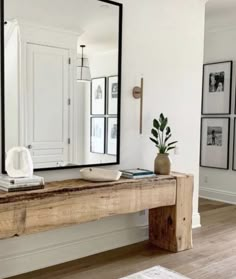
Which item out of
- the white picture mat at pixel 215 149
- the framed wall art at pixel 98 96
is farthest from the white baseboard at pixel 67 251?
the white picture mat at pixel 215 149

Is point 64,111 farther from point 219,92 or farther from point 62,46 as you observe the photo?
point 219,92

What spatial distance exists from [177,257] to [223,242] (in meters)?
0.68

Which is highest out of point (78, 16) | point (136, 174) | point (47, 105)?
point (78, 16)

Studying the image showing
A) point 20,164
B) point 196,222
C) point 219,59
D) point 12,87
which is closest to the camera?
point 20,164

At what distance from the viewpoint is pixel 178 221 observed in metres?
3.55

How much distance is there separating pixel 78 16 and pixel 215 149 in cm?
342

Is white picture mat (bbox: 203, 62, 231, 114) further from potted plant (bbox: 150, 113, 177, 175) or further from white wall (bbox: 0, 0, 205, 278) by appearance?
potted plant (bbox: 150, 113, 177, 175)

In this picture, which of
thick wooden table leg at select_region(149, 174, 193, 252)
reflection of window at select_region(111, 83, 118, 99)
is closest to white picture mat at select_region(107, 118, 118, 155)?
reflection of window at select_region(111, 83, 118, 99)

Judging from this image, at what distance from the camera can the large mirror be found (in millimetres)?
2939

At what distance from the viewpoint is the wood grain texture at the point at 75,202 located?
251 cm

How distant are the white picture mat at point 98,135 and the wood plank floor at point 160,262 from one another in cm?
101

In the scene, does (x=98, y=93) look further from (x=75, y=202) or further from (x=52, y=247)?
(x=52, y=247)

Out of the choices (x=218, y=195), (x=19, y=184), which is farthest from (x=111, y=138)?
(x=218, y=195)

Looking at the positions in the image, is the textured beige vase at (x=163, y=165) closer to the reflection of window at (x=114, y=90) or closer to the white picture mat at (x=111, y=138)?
the white picture mat at (x=111, y=138)
